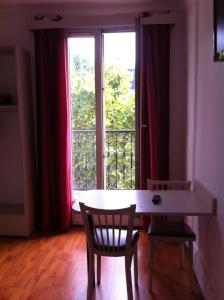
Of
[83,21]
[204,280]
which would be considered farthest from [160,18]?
[204,280]

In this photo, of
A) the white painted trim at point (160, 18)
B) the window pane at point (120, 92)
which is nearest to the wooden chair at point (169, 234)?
the window pane at point (120, 92)

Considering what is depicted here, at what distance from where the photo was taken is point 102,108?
3785 millimetres

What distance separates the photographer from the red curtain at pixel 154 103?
11.4 ft

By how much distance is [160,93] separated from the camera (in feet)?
11.6

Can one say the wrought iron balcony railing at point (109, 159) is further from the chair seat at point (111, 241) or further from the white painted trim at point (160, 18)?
the chair seat at point (111, 241)

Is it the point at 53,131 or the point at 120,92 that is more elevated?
the point at 120,92

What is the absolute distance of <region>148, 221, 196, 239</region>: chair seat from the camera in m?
2.45

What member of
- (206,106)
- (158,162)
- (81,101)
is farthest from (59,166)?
(206,106)

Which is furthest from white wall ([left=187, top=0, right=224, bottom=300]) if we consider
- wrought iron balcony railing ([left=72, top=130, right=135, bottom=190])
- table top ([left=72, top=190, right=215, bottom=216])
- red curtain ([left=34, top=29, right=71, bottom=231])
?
red curtain ([left=34, top=29, right=71, bottom=231])

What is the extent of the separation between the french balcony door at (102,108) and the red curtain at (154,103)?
215 millimetres

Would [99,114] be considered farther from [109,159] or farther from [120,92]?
[109,159]

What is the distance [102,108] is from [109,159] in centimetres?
69

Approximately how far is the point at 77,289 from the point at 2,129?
2185 millimetres

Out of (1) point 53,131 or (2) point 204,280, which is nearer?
(2) point 204,280
